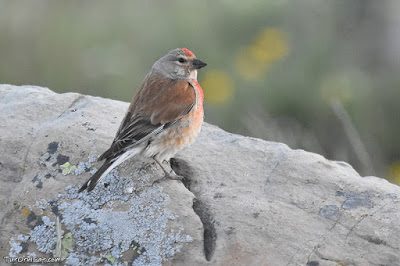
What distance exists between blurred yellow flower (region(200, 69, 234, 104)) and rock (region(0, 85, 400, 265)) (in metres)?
3.20

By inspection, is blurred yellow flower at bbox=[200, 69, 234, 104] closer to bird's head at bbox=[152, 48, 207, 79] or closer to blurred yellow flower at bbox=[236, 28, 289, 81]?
blurred yellow flower at bbox=[236, 28, 289, 81]

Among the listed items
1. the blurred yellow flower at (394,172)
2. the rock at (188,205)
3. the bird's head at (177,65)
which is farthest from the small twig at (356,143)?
the bird's head at (177,65)

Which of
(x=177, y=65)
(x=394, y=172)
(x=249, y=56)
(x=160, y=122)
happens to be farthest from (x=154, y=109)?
(x=249, y=56)

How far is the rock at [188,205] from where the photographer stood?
315 cm

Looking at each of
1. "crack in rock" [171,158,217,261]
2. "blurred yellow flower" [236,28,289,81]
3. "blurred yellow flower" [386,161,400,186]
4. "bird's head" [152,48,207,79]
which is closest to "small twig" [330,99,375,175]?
"blurred yellow flower" [386,161,400,186]

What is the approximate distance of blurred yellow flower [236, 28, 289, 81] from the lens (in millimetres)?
7516

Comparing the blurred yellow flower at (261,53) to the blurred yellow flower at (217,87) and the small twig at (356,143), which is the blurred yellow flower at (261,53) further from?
→ the small twig at (356,143)

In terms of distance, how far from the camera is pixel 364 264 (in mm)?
3098

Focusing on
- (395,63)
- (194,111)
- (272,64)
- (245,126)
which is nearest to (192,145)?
(194,111)

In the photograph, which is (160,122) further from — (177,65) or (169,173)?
(177,65)

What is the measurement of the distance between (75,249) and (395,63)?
18.6 ft

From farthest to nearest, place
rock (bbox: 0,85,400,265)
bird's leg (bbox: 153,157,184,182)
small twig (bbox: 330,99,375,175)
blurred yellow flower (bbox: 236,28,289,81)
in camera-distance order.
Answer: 1. blurred yellow flower (bbox: 236,28,289,81)
2. small twig (bbox: 330,99,375,175)
3. bird's leg (bbox: 153,157,184,182)
4. rock (bbox: 0,85,400,265)

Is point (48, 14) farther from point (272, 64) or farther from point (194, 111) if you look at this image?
point (194, 111)

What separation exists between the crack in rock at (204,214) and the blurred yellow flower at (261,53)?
12.3 feet
